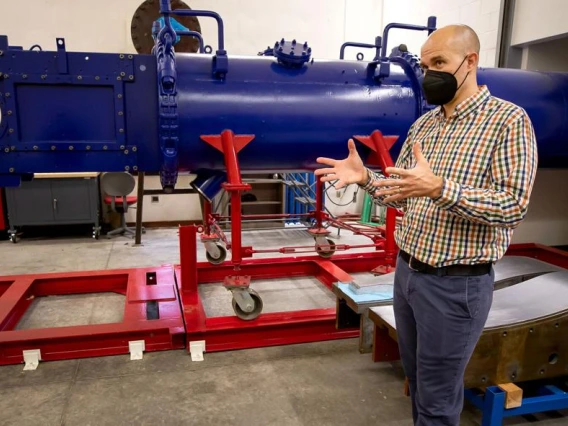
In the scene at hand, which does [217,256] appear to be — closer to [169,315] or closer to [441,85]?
[169,315]

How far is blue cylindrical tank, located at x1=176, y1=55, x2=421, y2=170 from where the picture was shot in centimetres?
292

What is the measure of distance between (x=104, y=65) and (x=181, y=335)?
177cm

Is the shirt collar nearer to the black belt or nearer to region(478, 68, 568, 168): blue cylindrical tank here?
the black belt

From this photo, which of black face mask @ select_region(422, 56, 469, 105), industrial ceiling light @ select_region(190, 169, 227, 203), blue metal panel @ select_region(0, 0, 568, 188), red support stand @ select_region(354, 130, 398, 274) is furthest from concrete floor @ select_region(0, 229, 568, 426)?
black face mask @ select_region(422, 56, 469, 105)

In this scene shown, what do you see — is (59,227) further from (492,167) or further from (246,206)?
(492,167)

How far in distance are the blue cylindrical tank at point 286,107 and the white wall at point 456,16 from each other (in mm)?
1831

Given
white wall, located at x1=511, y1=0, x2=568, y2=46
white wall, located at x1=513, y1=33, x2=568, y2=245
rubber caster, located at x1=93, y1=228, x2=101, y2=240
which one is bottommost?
rubber caster, located at x1=93, y1=228, x2=101, y2=240

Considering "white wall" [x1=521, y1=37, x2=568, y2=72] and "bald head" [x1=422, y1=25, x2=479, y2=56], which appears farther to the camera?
"white wall" [x1=521, y1=37, x2=568, y2=72]

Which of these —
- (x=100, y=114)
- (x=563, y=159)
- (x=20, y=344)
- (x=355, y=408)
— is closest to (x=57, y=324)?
(x=20, y=344)

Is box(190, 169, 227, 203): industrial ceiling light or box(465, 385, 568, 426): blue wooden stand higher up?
box(190, 169, 227, 203): industrial ceiling light

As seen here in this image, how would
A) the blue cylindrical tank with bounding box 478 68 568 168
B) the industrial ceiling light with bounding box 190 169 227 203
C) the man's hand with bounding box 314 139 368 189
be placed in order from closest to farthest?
the man's hand with bounding box 314 139 368 189, the industrial ceiling light with bounding box 190 169 227 203, the blue cylindrical tank with bounding box 478 68 568 168

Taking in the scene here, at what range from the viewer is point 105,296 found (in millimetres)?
3959

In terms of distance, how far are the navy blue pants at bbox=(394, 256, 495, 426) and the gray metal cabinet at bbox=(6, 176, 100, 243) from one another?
5.50m

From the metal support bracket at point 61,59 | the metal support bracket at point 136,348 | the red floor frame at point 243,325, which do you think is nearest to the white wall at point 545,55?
the red floor frame at point 243,325
